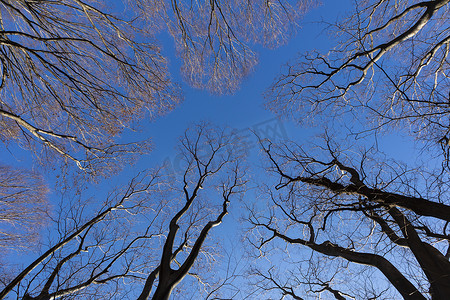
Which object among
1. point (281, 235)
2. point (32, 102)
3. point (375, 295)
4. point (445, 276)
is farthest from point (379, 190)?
point (32, 102)

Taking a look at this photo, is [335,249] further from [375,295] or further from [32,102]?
[32,102]

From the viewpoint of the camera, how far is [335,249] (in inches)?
215

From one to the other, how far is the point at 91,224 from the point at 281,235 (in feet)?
17.1

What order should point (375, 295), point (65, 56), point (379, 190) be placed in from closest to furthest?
point (65, 56) → point (379, 190) → point (375, 295)

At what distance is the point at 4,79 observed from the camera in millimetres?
4289

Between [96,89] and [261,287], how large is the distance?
22.7 feet

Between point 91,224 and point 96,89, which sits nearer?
point 96,89

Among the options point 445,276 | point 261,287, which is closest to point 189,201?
point 261,287

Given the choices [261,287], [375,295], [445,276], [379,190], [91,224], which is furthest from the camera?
[261,287]

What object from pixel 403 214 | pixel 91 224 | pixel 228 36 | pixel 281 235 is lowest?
pixel 403 214

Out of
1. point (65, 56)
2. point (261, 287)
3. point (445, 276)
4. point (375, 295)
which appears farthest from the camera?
point (261, 287)

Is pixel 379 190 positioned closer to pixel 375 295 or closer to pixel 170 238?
pixel 375 295

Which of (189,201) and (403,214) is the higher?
(189,201)

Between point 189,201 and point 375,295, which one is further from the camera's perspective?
point 189,201
